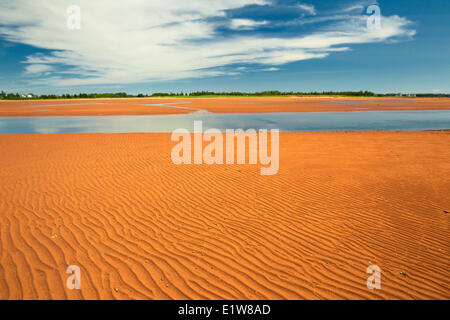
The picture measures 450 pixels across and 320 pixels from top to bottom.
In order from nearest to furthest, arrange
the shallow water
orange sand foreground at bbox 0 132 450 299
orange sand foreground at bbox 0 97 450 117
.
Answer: orange sand foreground at bbox 0 132 450 299, the shallow water, orange sand foreground at bbox 0 97 450 117

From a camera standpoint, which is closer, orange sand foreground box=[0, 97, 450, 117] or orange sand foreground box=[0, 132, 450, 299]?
orange sand foreground box=[0, 132, 450, 299]

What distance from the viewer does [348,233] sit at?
6055 mm

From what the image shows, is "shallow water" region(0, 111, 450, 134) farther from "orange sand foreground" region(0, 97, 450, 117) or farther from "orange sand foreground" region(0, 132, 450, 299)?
"orange sand foreground" region(0, 132, 450, 299)

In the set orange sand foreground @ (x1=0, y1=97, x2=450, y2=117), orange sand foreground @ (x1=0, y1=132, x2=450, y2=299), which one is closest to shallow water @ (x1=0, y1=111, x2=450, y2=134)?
orange sand foreground @ (x1=0, y1=97, x2=450, y2=117)

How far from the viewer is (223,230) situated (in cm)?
619

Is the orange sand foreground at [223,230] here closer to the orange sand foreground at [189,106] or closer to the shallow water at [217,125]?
the shallow water at [217,125]

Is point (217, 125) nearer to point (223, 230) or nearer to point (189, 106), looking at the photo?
point (223, 230)

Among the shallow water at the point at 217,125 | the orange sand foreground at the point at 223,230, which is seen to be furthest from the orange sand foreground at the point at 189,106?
the orange sand foreground at the point at 223,230

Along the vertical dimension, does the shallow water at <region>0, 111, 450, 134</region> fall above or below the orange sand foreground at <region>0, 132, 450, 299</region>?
above

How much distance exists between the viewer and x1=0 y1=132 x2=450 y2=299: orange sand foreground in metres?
4.44

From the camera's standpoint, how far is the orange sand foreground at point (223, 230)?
4.44m

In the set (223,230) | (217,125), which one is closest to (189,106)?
(217,125)

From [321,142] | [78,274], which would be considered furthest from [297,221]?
[321,142]
